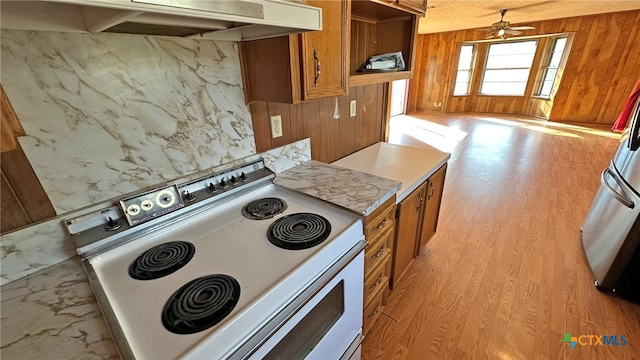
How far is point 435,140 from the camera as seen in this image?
17.1ft

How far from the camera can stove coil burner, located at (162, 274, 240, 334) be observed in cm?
63

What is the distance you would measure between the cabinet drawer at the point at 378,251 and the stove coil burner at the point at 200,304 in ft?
2.12

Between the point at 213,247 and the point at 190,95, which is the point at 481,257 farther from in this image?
the point at 190,95

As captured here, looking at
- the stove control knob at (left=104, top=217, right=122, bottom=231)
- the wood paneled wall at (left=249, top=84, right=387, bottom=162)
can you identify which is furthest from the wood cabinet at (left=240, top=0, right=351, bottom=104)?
the stove control knob at (left=104, top=217, right=122, bottom=231)

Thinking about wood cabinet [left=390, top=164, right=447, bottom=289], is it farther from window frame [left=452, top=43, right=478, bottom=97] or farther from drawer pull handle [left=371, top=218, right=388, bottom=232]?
window frame [left=452, top=43, right=478, bottom=97]

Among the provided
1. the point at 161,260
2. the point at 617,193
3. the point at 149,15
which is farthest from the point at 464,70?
the point at 161,260

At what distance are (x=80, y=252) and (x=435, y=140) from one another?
5.43m

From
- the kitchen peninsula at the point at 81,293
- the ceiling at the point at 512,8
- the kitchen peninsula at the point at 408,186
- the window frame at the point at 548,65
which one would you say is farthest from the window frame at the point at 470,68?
the kitchen peninsula at the point at 81,293

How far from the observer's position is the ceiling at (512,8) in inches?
157

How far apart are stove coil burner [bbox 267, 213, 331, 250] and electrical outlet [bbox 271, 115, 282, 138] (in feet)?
1.72

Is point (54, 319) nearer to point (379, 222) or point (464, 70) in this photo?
point (379, 222)

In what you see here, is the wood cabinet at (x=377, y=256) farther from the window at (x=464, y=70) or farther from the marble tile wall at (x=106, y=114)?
the window at (x=464, y=70)

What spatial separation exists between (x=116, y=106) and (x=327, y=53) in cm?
82

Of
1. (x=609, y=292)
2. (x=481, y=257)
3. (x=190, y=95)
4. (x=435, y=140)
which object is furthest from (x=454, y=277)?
(x=435, y=140)
